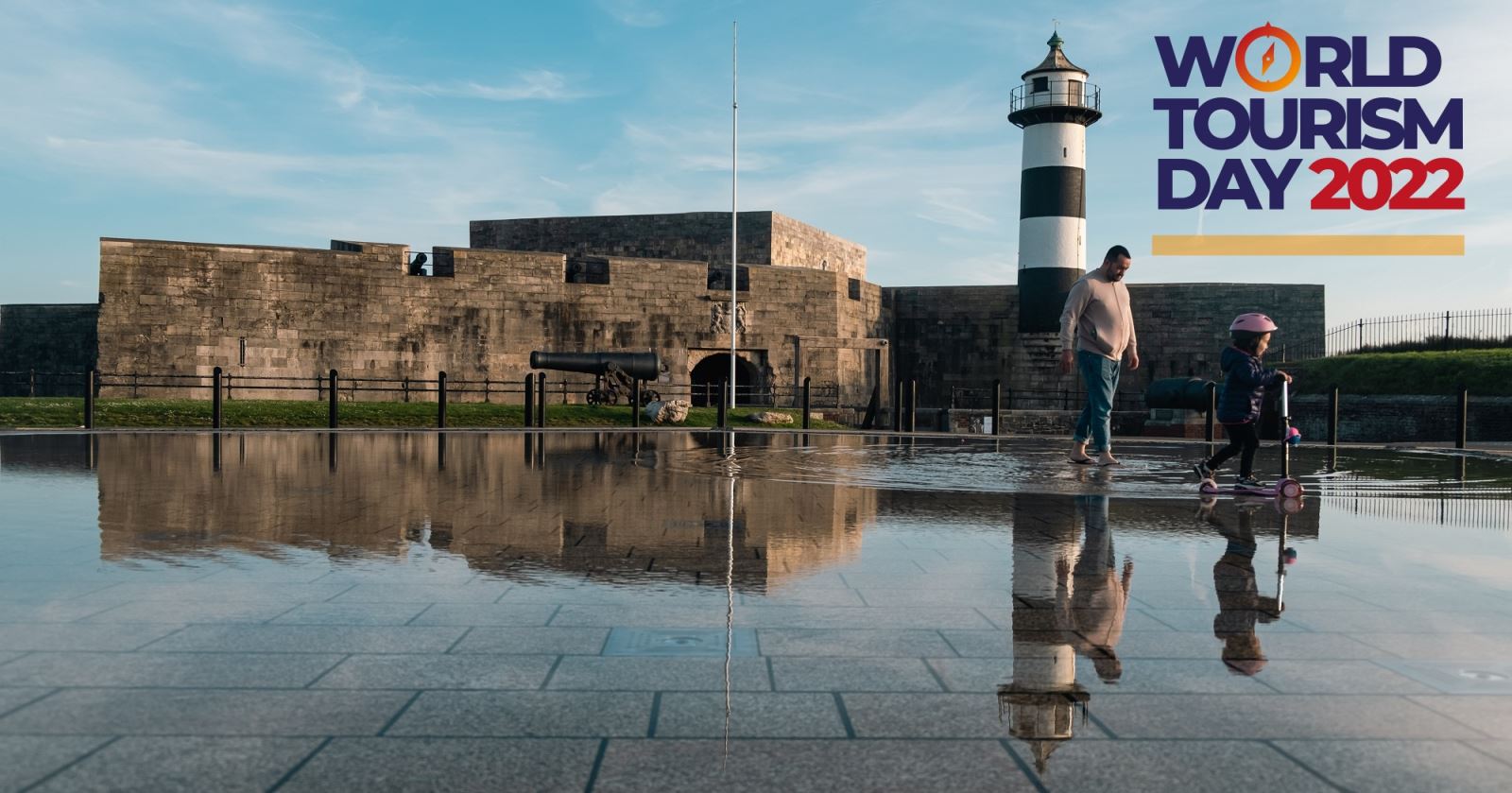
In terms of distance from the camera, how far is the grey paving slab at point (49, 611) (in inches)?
136

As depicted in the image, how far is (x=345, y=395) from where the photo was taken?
26.3 m

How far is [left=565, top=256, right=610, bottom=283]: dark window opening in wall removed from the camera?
1095 inches

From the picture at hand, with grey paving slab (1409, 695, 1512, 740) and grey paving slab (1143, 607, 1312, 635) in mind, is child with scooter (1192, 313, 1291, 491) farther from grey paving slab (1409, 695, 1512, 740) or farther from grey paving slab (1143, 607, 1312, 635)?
grey paving slab (1409, 695, 1512, 740)

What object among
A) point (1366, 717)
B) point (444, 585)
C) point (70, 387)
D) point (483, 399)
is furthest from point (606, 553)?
point (70, 387)

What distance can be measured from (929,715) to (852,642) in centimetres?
72

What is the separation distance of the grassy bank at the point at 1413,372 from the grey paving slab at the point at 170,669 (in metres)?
22.8

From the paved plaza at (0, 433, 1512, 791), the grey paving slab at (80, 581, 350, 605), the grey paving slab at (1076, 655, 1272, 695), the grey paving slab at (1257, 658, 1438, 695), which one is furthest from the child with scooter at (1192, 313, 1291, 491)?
the grey paving slab at (80, 581, 350, 605)

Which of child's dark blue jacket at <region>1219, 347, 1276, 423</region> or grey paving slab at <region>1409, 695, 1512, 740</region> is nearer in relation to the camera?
grey paving slab at <region>1409, 695, 1512, 740</region>

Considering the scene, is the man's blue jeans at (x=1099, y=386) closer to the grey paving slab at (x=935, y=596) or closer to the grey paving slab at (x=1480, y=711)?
the grey paving slab at (x=935, y=596)

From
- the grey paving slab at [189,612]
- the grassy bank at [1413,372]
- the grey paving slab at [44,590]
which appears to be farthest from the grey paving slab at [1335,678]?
the grassy bank at [1413,372]

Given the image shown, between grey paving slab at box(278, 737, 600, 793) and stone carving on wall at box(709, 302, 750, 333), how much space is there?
86.1ft

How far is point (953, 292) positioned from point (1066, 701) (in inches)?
1221

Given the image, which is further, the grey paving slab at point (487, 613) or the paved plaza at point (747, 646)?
the grey paving slab at point (487, 613)

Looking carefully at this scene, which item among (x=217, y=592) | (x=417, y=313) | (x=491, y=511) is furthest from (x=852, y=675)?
(x=417, y=313)
